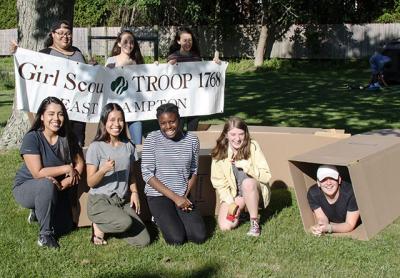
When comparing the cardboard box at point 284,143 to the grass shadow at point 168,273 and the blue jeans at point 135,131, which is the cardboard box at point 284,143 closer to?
the blue jeans at point 135,131

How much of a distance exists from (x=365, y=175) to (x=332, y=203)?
0.47 meters

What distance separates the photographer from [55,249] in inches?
192

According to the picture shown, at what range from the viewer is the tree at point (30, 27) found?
848 cm

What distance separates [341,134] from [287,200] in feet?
2.98

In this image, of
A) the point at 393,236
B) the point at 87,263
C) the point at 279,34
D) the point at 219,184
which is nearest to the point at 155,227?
the point at 219,184

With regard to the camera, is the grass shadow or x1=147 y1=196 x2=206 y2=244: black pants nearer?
the grass shadow

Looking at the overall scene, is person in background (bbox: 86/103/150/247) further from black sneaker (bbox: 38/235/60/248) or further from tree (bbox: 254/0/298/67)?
tree (bbox: 254/0/298/67)

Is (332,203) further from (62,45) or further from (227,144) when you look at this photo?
(62,45)

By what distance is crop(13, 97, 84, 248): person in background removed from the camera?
4.97 m

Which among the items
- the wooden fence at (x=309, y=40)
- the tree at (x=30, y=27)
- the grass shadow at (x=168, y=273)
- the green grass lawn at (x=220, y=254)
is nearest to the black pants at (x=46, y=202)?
the green grass lawn at (x=220, y=254)

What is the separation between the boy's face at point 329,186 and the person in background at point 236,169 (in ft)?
1.66

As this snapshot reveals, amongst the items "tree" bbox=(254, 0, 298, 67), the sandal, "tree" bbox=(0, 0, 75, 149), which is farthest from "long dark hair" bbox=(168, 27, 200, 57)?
→ "tree" bbox=(254, 0, 298, 67)

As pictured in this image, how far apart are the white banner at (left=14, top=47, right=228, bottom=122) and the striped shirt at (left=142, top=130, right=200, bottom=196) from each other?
173cm

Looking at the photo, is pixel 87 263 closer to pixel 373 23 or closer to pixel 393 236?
pixel 393 236
